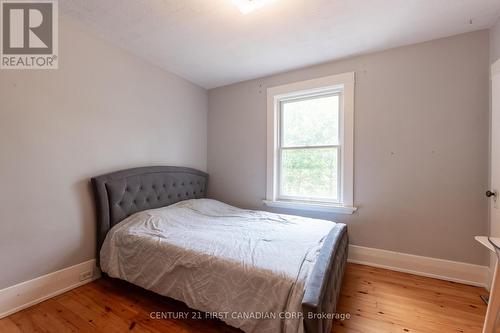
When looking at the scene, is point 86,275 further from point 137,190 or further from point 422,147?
point 422,147

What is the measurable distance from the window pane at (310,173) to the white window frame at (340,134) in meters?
0.09

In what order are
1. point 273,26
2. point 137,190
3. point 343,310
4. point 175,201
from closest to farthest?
1. point 343,310
2. point 273,26
3. point 137,190
4. point 175,201

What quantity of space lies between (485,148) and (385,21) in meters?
1.58

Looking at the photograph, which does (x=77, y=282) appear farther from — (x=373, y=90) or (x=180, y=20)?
(x=373, y=90)

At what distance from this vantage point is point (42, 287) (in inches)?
73.6

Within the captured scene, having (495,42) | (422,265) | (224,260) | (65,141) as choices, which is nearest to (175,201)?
(65,141)

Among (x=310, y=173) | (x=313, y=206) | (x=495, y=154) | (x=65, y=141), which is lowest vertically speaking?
(x=313, y=206)

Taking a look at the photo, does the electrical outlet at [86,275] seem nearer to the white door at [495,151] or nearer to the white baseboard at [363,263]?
the white baseboard at [363,263]

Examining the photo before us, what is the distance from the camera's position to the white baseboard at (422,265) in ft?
6.93

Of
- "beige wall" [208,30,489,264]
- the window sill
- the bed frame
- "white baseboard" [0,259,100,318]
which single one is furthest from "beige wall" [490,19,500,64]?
"white baseboard" [0,259,100,318]

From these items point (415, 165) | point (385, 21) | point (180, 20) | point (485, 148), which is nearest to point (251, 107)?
point (180, 20)

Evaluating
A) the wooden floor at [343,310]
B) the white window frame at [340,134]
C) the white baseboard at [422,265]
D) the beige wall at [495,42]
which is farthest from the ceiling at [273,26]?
the wooden floor at [343,310]

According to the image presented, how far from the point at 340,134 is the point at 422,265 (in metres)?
1.71

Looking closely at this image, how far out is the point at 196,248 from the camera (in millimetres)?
1723
